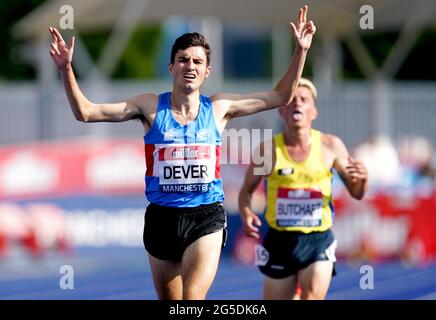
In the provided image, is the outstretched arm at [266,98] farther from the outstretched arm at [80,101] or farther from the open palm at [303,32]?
the outstretched arm at [80,101]

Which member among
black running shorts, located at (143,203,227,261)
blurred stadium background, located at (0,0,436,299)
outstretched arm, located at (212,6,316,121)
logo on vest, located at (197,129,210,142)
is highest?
outstretched arm, located at (212,6,316,121)

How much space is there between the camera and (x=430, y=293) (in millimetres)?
12547

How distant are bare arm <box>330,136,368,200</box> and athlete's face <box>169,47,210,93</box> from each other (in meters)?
1.82

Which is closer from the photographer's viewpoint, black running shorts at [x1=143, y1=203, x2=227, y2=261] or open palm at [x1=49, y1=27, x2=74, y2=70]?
open palm at [x1=49, y1=27, x2=74, y2=70]

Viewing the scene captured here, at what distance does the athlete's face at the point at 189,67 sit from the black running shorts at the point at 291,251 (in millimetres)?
2138

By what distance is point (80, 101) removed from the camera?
7156mm

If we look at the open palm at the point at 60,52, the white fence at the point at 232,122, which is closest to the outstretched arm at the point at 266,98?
the open palm at the point at 60,52

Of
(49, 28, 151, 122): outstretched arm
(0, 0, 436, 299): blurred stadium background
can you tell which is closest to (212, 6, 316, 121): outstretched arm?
(49, 28, 151, 122): outstretched arm

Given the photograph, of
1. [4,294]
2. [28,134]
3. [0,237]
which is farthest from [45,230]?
[28,134]

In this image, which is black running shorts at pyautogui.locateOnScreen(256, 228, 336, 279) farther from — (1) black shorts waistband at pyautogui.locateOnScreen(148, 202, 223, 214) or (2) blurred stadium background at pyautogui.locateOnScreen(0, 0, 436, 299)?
(2) blurred stadium background at pyautogui.locateOnScreen(0, 0, 436, 299)

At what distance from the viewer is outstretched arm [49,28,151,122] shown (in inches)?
277

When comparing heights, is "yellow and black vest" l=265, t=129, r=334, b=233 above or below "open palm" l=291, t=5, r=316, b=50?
below

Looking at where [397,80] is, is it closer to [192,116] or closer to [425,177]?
[425,177]
